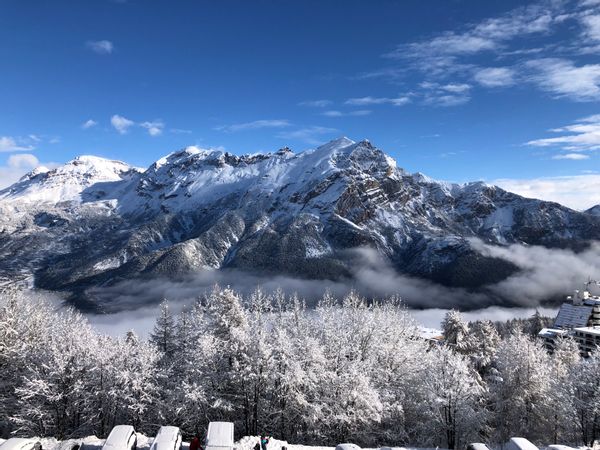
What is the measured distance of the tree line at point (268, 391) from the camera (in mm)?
38906

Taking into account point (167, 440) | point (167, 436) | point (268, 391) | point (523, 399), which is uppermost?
point (167, 436)

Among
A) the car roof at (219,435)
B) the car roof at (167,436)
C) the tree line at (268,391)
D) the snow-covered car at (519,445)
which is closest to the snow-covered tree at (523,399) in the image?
the tree line at (268,391)

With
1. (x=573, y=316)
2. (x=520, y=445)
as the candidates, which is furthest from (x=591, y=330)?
(x=520, y=445)

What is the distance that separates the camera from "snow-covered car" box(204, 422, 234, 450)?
2662 centimetres

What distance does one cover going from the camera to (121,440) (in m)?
27.3

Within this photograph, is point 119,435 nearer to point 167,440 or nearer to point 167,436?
point 167,436

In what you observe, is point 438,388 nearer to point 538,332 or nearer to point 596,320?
point 538,332

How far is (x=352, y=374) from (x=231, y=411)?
485 inches

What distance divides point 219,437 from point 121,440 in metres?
6.17

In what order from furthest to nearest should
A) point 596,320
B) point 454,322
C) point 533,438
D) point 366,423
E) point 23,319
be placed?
point 596,320, point 454,322, point 23,319, point 533,438, point 366,423

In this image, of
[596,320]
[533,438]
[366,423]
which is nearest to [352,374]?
[366,423]

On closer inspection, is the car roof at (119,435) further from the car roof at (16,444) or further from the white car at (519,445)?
the white car at (519,445)

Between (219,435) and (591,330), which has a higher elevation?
(219,435)

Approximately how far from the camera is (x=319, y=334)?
164 ft
